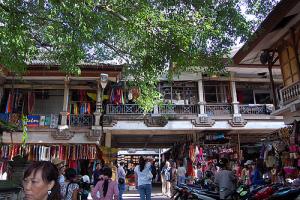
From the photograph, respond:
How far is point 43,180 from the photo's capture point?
2506mm

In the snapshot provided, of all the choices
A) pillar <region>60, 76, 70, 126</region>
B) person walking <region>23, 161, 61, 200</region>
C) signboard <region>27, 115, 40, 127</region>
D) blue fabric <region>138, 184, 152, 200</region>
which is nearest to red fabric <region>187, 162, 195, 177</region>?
pillar <region>60, 76, 70, 126</region>

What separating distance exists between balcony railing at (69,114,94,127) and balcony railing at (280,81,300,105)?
9960mm

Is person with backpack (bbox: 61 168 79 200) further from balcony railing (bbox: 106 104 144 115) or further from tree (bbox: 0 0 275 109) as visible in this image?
balcony railing (bbox: 106 104 144 115)

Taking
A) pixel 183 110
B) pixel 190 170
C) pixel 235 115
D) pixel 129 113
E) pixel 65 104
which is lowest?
pixel 190 170

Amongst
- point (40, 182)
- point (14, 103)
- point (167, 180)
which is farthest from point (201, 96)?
point (40, 182)

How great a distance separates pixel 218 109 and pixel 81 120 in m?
7.56

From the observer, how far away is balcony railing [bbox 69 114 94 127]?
1819 cm

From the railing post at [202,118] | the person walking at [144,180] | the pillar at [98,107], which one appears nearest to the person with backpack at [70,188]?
the person walking at [144,180]

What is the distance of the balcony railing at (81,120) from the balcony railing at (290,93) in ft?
32.7

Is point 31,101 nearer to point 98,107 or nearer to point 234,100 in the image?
point 98,107

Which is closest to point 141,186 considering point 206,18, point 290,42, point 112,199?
point 112,199

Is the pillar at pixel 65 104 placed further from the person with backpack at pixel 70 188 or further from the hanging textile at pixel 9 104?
the person with backpack at pixel 70 188

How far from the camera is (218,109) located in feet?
63.7

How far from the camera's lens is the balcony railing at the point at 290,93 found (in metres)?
11.0
